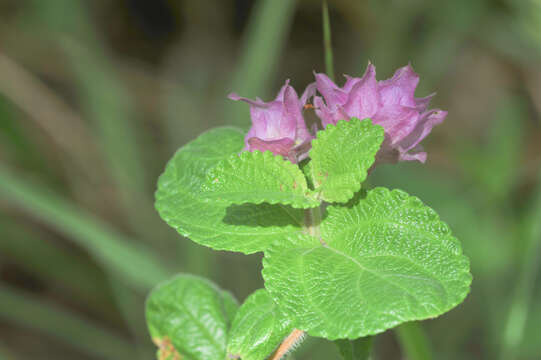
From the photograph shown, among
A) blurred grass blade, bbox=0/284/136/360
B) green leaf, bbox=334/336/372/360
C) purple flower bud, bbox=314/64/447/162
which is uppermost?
blurred grass blade, bbox=0/284/136/360

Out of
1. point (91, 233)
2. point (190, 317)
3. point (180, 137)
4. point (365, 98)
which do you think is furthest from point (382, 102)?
point (180, 137)

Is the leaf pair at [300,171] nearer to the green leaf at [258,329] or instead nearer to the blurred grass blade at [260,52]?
the green leaf at [258,329]

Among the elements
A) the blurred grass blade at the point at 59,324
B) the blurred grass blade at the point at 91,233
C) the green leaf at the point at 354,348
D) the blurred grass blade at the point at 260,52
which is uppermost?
the blurred grass blade at the point at 260,52

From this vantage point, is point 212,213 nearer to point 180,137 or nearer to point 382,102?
point 382,102

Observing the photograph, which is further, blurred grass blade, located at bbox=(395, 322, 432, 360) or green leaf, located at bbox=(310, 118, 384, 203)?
blurred grass blade, located at bbox=(395, 322, 432, 360)

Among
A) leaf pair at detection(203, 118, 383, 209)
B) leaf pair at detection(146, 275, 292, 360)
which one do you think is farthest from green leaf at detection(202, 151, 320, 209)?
leaf pair at detection(146, 275, 292, 360)

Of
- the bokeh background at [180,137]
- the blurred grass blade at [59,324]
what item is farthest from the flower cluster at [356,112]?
the blurred grass blade at [59,324]

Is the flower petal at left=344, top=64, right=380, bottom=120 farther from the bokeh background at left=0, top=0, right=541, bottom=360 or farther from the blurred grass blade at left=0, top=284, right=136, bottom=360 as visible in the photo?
the blurred grass blade at left=0, top=284, right=136, bottom=360
